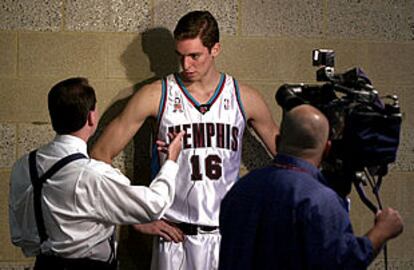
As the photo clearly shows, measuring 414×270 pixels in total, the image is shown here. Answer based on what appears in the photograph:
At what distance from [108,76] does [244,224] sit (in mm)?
1770

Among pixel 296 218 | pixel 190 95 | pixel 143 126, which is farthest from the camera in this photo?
pixel 143 126

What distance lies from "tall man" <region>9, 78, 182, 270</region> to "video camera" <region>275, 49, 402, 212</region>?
577mm

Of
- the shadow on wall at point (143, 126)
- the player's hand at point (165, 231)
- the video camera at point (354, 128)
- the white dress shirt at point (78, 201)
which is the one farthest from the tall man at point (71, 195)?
the shadow on wall at point (143, 126)

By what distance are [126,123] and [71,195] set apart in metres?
0.99

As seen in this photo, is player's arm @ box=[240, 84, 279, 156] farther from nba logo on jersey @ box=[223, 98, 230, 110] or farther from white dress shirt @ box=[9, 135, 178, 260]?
white dress shirt @ box=[9, 135, 178, 260]

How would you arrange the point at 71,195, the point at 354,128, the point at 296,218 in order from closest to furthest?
the point at 296,218 < the point at 354,128 < the point at 71,195

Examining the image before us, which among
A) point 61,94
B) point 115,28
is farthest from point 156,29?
point 61,94

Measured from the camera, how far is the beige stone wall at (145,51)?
11.5 feet

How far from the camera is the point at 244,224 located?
1.97 metres

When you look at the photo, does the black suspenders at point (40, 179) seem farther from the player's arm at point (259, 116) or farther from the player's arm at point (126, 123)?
the player's arm at point (259, 116)

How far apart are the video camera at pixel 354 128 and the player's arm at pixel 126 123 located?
115cm

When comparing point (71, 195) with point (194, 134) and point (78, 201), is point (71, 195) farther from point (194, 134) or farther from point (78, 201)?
point (194, 134)

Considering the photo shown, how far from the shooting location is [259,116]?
3342mm

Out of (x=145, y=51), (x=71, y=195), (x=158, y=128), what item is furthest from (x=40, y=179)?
(x=145, y=51)
